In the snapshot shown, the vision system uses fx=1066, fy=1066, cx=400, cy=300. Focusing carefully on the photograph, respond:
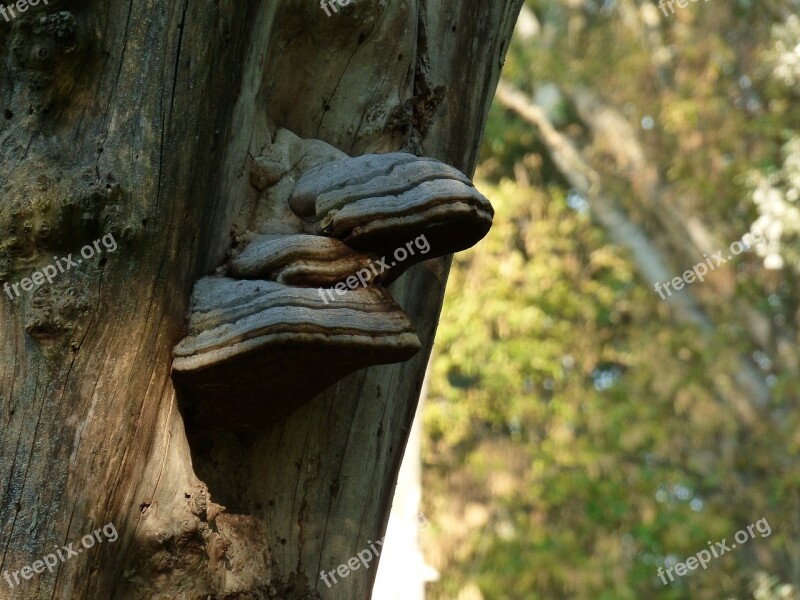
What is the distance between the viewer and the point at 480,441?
15227 mm

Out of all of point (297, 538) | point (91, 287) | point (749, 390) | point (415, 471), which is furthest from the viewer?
point (749, 390)

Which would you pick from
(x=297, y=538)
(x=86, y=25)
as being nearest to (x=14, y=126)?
(x=86, y=25)

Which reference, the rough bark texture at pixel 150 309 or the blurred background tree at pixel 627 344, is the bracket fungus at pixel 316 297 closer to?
the rough bark texture at pixel 150 309

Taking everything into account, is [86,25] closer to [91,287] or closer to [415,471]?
[91,287]

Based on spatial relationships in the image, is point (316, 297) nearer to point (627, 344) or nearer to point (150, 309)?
point (150, 309)

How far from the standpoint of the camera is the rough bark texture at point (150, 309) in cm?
198

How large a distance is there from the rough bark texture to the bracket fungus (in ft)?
0.21

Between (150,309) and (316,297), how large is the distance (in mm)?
329

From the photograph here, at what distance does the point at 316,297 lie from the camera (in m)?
2.16

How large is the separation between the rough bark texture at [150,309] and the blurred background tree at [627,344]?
10466 mm

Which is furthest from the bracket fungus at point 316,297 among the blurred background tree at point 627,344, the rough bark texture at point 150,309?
the blurred background tree at point 627,344

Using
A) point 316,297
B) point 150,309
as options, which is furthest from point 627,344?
point 150,309

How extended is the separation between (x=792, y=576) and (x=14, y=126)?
12700 mm

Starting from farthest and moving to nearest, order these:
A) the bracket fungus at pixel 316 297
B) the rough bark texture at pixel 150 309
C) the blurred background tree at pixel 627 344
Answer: the blurred background tree at pixel 627 344 → the bracket fungus at pixel 316 297 → the rough bark texture at pixel 150 309
